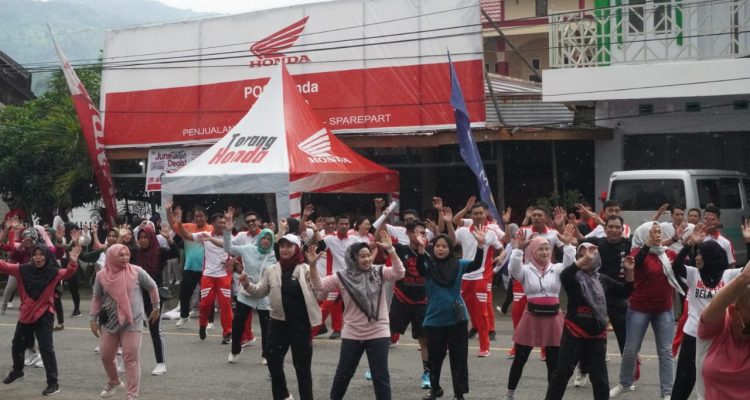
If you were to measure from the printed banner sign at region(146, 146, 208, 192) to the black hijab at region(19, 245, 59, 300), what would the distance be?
13369 millimetres

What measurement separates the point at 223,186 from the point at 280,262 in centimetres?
936

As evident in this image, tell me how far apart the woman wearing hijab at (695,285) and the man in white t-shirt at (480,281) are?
3161mm

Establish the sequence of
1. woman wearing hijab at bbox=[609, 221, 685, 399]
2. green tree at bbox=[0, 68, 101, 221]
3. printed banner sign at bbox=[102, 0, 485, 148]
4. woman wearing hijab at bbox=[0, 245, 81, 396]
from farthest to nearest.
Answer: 1. green tree at bbox=[0, 68, 101, 221]
2. printed banner sign at bbox=[102, 0, 485, 148]
3. woman wearing hijab at bbox=[0, 245, 81, 396]
4. woman wearing hijab at bbox=[609, 221, 685, 399]

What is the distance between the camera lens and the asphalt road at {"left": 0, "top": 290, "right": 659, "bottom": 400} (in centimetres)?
991

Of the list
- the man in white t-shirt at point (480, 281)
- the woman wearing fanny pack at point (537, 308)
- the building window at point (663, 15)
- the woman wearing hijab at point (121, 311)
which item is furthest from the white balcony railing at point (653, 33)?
the woman wearing hijab at point (121, 311)

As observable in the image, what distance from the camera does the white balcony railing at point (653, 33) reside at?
1953cm

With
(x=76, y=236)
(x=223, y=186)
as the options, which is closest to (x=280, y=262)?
(x=76, y=236)

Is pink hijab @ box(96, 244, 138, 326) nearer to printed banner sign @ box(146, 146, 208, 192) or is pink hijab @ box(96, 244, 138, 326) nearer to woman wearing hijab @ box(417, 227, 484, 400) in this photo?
woman wearing hijab @ box(417, 227, 484, 400)

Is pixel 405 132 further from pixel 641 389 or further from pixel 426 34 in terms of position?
pixel 641 389

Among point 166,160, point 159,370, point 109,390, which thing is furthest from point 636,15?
point 109,390

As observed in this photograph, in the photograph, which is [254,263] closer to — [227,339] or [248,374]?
[248,374]

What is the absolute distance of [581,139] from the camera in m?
20.8

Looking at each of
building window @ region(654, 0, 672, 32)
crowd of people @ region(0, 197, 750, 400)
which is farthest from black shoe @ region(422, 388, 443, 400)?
building window @ region(654, 0, 672, 32)

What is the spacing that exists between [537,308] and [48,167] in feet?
62.6
